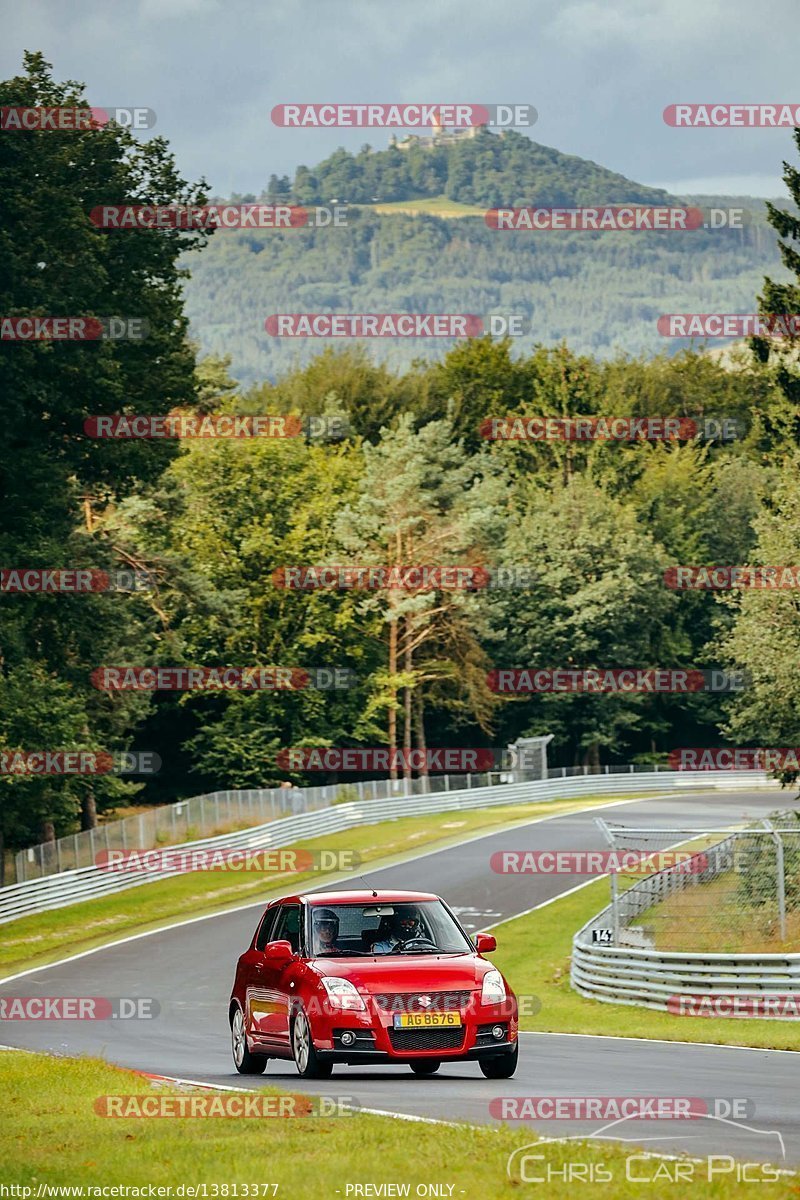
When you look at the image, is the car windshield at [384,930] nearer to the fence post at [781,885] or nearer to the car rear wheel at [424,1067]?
the car rear wheel at [424,1067]

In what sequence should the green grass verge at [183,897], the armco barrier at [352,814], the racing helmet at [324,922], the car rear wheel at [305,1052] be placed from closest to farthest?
the car rear wheel at [305,1052]
the racing helmet at [324,922]
the green grass verge at [183,897]
the armco barrier at [352,814]

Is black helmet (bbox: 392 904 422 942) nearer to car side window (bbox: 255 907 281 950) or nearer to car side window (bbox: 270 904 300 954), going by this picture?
car side window (bbox: 270 904 300 954)

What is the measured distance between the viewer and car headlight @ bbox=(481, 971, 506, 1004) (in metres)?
14.7

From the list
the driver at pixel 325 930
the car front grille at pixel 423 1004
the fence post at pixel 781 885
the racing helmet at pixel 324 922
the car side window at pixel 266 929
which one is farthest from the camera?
the fence post at pixel 781 885

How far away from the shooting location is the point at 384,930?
52.0 ft

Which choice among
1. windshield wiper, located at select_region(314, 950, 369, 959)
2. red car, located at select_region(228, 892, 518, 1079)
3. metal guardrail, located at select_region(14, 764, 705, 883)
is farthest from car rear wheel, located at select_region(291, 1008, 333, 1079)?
metal guardrail, located at select_region(14, 764, 705, 883)

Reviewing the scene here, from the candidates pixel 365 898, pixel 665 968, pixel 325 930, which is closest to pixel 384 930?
pixel 365 898

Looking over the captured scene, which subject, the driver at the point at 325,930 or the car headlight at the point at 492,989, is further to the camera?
the driver at the point at 325,930

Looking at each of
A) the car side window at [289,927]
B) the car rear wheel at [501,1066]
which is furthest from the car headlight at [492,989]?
the car side window at [289,927]

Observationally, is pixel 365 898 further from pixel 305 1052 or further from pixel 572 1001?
pixel 572 1001

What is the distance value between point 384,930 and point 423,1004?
140 cm

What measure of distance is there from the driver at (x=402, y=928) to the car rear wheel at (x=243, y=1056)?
5.72ft

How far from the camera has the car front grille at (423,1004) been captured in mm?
14539

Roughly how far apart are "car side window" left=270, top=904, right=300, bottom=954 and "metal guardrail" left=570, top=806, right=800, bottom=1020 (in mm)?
9372
